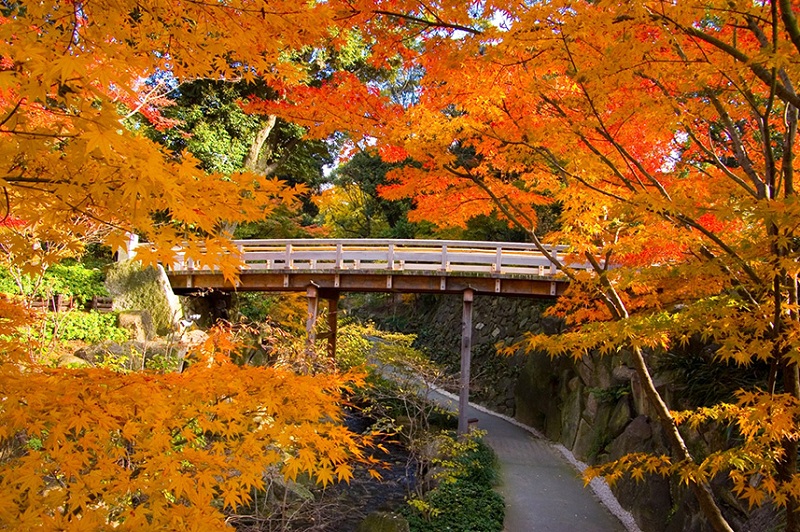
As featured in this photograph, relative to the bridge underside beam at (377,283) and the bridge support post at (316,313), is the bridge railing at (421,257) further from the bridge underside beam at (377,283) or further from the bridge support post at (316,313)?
the bridge support post at (316,313)

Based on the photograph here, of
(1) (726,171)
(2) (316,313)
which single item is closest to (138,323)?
(2) (316,313)

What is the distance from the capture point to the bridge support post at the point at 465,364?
9.91 meters

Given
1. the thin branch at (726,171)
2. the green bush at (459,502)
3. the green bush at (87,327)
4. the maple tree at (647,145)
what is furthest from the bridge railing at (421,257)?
the thin branch at (726,171)

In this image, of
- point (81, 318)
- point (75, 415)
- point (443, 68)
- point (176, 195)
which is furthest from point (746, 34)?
point (81, 318)

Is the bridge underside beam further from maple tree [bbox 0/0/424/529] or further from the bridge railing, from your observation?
maple tree [bbox 0/0/424/529]

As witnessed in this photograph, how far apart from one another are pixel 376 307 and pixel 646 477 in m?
18.7

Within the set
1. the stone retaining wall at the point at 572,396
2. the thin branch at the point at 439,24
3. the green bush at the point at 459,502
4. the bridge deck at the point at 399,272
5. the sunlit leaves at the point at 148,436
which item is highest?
the thin branch at the point at 439,24

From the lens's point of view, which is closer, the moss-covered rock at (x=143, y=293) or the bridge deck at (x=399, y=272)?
the bridge deck at (x=399, y=272)

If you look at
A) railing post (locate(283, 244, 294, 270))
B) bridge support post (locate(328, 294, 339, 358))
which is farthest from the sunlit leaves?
railing post (locate(283, 244, 294, 270))

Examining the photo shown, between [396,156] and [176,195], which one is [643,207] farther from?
[176,195]

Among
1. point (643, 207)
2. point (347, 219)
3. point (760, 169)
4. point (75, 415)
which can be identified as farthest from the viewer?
point (347, 219)

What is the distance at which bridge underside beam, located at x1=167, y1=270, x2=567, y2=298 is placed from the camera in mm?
10852

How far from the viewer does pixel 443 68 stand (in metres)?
3.82

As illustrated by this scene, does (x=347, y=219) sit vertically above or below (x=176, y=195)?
above
